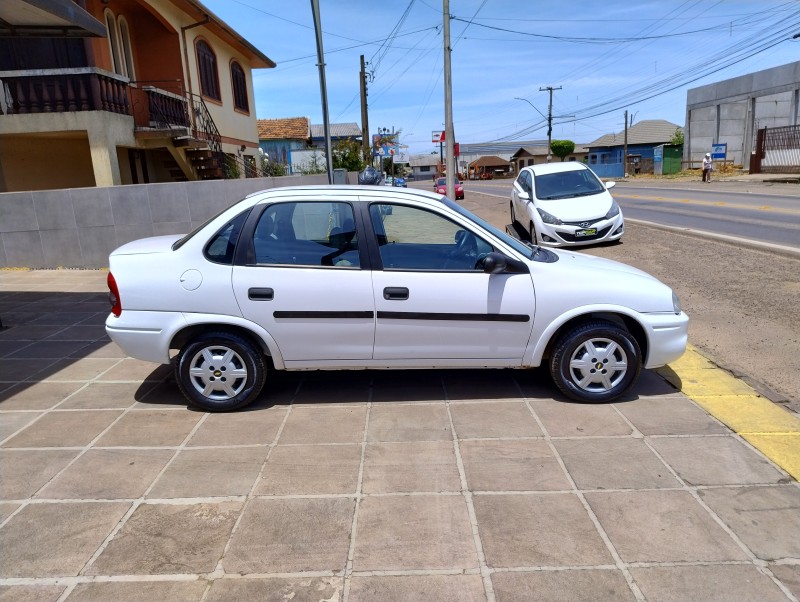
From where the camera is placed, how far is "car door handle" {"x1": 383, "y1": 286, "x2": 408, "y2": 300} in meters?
4.48

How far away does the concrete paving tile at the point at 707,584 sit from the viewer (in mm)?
2641

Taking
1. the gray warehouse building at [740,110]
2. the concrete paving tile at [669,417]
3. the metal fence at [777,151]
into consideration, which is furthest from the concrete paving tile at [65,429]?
the gray warehouse building at [740,110]

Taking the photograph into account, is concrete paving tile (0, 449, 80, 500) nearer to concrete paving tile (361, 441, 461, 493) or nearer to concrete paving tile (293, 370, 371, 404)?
concrete paving tile (293, 370, 371, 404)

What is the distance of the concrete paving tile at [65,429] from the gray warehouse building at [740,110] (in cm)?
4521

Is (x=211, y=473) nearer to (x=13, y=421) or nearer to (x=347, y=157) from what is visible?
(x=13, y=421)

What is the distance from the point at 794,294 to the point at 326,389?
5845 millimetres

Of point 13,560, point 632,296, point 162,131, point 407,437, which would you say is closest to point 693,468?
point 632,296

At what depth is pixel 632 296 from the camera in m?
4.60

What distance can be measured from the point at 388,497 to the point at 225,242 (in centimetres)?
229

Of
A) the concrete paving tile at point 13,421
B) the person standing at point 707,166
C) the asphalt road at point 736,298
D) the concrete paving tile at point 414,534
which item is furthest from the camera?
the person standing at point 707,166

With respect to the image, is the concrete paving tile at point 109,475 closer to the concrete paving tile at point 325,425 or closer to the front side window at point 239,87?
the concrete paving tile at point 325,425

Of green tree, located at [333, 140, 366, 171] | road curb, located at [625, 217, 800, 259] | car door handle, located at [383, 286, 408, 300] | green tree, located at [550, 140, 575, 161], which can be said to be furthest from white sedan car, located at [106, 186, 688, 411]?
green tree, located at [550, 140, 575, 161]

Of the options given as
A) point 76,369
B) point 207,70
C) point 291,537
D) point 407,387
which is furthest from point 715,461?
point 207,70

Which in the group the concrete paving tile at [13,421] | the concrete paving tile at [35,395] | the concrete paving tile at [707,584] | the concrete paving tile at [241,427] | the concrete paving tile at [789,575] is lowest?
the concrete paving tile at [789,575]
